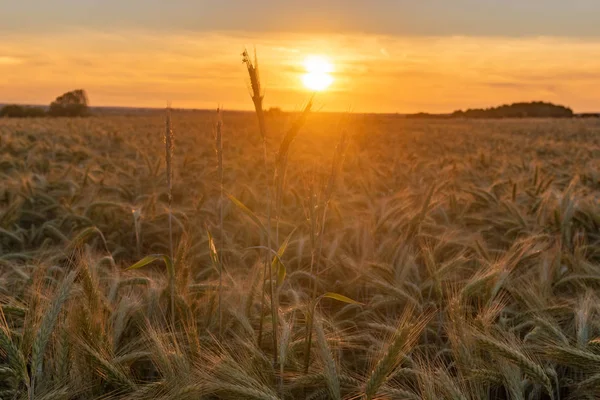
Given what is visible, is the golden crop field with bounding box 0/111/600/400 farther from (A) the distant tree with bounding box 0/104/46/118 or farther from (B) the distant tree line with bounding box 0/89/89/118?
(A) the distant tree with bounding box 0/104/46/118

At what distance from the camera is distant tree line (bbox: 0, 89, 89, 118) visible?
3856 cm

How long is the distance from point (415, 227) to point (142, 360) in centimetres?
204

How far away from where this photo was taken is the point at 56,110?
1693 inches

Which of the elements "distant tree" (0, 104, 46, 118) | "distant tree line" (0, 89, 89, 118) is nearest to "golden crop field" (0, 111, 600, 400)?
"distant tree line" (0, 89, 89, 118)

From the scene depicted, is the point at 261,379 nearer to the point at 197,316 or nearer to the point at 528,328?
the point at 197,316

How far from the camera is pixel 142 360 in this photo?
1.74 m

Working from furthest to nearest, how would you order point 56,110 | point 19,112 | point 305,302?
point 56,110
point 19,112
point 305,302

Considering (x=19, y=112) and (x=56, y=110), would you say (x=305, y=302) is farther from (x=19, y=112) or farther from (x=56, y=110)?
(x=56, y=110)

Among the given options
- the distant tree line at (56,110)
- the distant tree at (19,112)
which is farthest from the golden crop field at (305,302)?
the distant tree at (19,112)

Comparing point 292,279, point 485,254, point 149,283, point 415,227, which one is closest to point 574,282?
point 485,254

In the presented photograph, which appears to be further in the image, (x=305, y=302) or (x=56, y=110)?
(x=56, y=110)

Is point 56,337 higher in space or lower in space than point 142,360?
higher

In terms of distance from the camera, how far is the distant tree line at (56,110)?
38.6 m

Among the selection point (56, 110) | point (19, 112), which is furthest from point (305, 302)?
point (56, 110)
